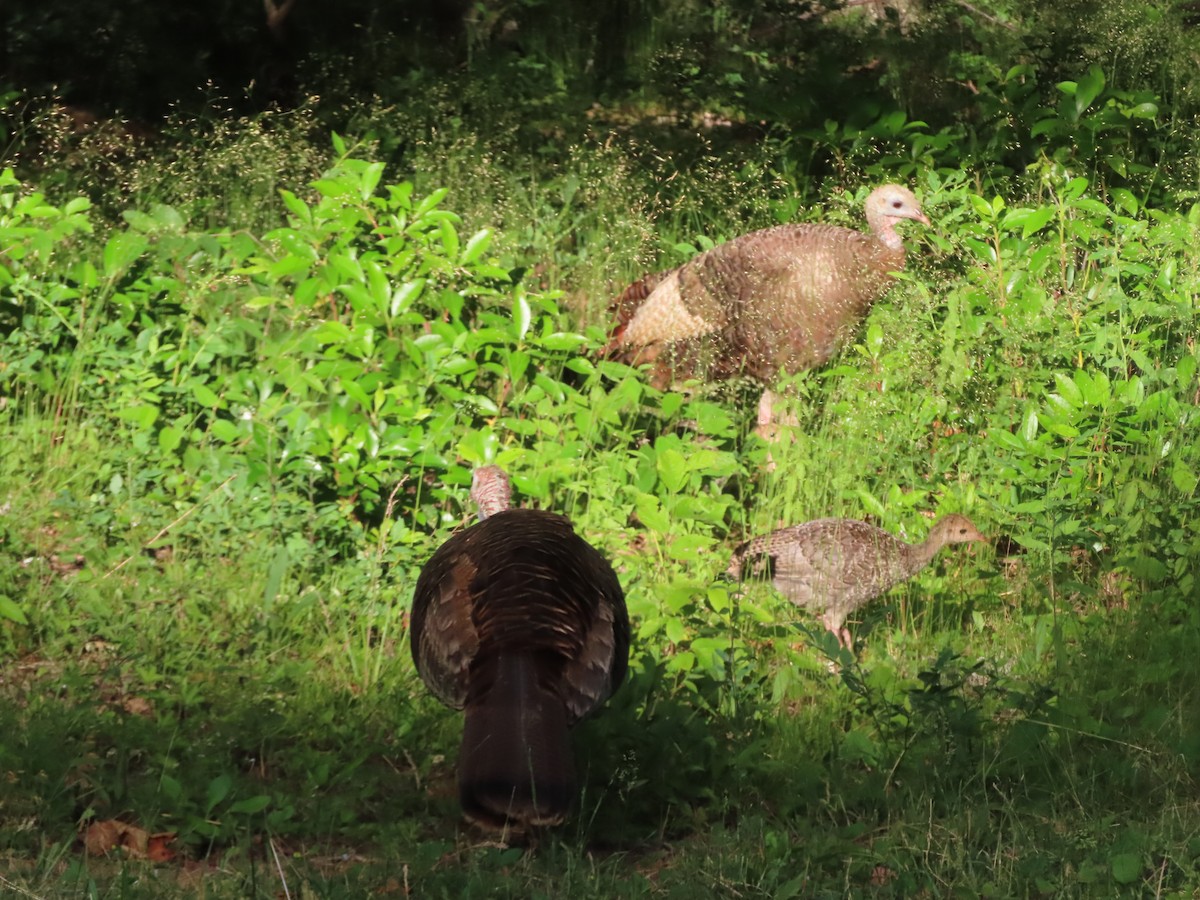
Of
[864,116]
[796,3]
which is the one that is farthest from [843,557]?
[796,3]

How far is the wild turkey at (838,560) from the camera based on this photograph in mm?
5902

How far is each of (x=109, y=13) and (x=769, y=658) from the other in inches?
253

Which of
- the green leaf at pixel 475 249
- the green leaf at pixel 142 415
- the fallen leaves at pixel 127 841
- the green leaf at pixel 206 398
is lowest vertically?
the fallen leaves at pixel 127 841

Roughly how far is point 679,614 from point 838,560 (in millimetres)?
810

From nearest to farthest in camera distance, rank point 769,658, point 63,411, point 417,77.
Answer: point 769,658
point 63,411
point 417,77

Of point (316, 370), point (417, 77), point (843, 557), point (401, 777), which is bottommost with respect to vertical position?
point (401, 777)

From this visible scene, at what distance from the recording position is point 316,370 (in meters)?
6.24

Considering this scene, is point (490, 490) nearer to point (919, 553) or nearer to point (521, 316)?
point (521, 316)

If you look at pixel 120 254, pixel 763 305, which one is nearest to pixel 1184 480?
pixel 763 305

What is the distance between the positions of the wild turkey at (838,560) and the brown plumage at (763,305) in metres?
1.52

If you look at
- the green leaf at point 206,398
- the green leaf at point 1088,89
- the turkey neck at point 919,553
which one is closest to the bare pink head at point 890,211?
the green leaf at point 1088,89

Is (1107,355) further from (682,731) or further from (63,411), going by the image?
(63,411)

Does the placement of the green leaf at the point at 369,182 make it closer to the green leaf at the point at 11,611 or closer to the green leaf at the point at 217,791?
the green leaf at the point at 11,611

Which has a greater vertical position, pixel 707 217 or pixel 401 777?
pixel 707 217
